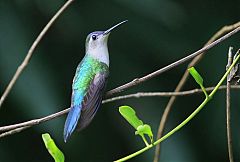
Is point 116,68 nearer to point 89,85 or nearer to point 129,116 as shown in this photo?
point 89,85

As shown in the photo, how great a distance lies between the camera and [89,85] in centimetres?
238

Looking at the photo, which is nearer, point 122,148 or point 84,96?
point 84,96

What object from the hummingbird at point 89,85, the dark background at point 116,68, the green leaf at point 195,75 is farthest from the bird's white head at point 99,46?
the green leaf at point 195,75

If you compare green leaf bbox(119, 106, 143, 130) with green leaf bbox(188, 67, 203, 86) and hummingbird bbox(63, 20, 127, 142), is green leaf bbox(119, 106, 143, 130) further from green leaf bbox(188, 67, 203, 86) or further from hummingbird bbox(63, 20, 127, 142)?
hummingbird bbox(63, 20, 127, 142)

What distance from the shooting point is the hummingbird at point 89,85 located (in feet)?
6.48

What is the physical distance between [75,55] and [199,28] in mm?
728

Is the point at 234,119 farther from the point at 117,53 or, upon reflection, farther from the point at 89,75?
the point at 89,75

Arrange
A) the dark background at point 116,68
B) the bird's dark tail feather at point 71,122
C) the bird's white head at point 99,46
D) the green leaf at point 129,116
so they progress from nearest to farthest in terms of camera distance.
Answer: the green leaf at point 129,116, the bird's dark tail feather at point 71,122, the bird's white head at point 99,46, the dark background at point 116,68

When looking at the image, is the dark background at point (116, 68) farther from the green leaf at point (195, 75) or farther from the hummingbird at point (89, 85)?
the green leaf at point (195, 75)

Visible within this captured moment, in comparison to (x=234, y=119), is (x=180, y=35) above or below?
above

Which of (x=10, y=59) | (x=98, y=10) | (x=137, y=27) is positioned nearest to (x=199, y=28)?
(x=137, y=27)

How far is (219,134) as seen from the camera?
3264 millimetres

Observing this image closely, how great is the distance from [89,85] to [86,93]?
95 millimetres

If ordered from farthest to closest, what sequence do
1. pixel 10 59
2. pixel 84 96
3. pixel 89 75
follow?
1. pixel 10 59
2. pixel 89 75
3. pixel 84 96
